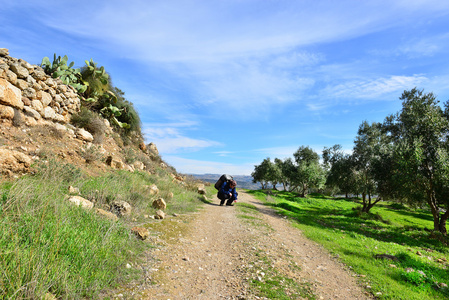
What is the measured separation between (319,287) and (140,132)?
2137 centimetres

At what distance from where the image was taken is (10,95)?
10367 mm

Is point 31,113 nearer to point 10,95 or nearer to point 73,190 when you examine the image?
point 10,95

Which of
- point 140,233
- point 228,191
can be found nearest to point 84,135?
point 140,233

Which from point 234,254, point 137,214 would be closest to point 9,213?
point 137,214

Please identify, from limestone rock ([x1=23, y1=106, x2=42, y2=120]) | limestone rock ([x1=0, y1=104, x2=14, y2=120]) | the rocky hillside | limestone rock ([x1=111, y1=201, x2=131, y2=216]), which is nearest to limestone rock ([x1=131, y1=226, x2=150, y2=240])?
limestone rock ([x1=111, y1=201, x2=131, y2=216])

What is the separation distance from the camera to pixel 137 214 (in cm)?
901

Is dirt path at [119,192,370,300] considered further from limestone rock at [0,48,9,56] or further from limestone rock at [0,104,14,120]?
limestone rock at [0,48,9,56]

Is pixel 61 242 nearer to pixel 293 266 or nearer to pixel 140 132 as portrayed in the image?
pixel 293 266

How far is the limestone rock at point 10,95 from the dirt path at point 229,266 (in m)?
Result: 9.45

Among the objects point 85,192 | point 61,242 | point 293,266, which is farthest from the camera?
point 85,192

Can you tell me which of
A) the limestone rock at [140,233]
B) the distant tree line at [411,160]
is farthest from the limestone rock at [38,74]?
the distant tree line at [411,160]

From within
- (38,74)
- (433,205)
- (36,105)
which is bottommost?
(433,205)

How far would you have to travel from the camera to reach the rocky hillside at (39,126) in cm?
909

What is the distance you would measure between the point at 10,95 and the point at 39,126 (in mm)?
1800
